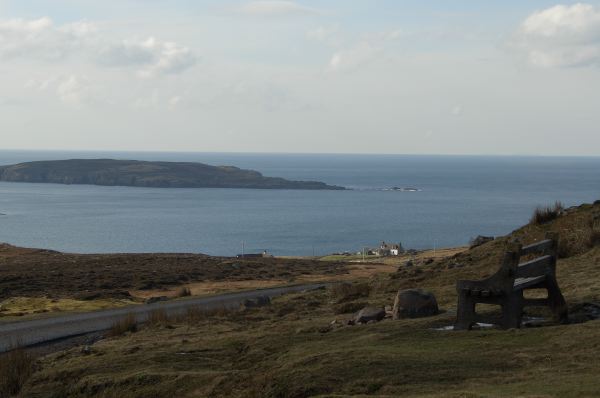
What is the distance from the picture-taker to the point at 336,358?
12.4 meters

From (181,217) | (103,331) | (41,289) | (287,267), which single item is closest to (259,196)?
(181,217)

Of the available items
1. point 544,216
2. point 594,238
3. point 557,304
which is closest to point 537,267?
point 557,304

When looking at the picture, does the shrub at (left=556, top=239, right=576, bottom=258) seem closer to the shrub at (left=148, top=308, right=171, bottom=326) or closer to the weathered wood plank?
the weathered wood plank

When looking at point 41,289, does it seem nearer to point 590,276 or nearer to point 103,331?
point 103,331

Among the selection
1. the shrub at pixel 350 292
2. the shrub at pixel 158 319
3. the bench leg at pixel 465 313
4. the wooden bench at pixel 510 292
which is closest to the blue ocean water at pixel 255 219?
the shrub at pixel 350 292

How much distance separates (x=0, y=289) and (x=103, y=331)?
1460 cm

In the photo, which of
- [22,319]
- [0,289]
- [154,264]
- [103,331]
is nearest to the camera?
[103,331]

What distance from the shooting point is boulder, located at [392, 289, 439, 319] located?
51.7 ft

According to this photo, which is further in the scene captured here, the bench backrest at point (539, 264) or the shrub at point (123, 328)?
the shrub at point (123, 328)

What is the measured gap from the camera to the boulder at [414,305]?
51.7 ft

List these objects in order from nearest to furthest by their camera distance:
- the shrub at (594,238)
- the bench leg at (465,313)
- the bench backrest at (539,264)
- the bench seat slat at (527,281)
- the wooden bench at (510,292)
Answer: the wooden bench at (510,292), the bench seat slat at (527,281), the bench leg at (465,313), the bench backrest at (539,264), the shrub at (594,238)

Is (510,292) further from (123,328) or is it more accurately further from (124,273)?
(124,273)

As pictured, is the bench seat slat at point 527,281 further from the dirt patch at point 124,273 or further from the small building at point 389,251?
the small building at point 389,251

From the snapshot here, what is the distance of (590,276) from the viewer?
18.8m
